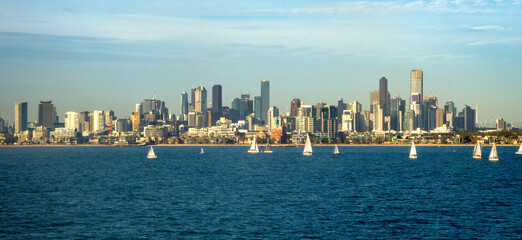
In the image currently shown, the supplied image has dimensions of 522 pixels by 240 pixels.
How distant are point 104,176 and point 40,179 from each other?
1205 cm

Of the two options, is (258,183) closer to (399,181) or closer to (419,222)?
(399,181)

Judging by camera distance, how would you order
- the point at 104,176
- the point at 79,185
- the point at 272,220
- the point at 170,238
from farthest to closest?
the point at 104,176
the point at 79,185
the point at 272,220
the point at 170,238

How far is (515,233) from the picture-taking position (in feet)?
184

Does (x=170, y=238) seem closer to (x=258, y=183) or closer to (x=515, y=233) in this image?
(x=515, y=233)

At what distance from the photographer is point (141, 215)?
2562 inches

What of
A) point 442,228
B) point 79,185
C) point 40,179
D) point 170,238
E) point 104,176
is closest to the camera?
point 170,238

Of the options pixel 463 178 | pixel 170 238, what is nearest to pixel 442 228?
pixel 170 238

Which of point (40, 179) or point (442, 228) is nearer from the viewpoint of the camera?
point (442, 228)

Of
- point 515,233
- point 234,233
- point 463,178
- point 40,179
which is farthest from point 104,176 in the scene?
point 515,233

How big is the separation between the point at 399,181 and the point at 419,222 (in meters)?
45.4

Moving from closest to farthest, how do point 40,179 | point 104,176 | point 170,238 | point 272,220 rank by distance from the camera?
point 170,238, point 272,220, point 40,179, point 104,176

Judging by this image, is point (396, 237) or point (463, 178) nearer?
point (396, 237)

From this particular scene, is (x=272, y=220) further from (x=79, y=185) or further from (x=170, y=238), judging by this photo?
(x=79, y=185)

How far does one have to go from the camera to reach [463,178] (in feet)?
377
